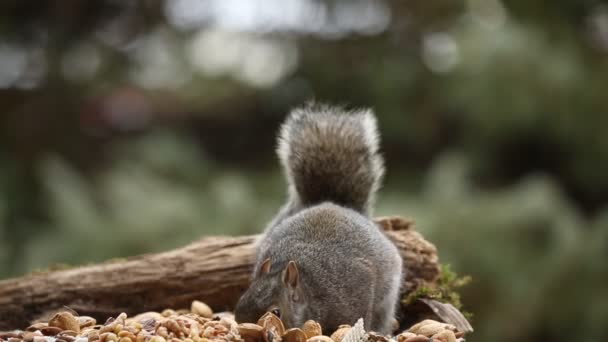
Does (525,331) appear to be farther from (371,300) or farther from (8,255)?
(8,255)

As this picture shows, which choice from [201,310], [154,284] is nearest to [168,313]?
[201,310]

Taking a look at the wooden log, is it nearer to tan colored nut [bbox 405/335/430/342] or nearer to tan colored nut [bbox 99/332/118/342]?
tan colored nut [bbox 405/335/430/342]

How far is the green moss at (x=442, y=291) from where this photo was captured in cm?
208

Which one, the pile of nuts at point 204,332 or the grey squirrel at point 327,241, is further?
the grey squirrel at point 327,241

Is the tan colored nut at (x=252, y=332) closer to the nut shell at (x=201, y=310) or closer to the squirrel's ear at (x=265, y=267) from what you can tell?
the squirrel's ear at (x=265, y=267)

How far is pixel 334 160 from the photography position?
2.27 m

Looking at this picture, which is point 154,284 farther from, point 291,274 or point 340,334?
point 340,334

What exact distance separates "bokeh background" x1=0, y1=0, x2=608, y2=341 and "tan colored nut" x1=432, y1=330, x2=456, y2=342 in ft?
7.11

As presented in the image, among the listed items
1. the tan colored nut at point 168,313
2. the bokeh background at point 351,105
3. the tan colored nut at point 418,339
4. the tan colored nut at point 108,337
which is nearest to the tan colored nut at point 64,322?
the tan colored nut at point 108,337

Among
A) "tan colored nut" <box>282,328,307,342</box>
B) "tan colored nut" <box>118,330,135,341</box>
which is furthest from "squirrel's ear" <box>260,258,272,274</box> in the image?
"tan colored nut" <box>118,330,135,341</box>

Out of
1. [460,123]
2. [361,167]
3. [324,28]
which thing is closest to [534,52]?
[460,123]

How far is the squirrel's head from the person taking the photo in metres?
1.68

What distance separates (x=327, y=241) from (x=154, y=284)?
2.09ft

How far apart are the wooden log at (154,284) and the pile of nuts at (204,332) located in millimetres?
432
